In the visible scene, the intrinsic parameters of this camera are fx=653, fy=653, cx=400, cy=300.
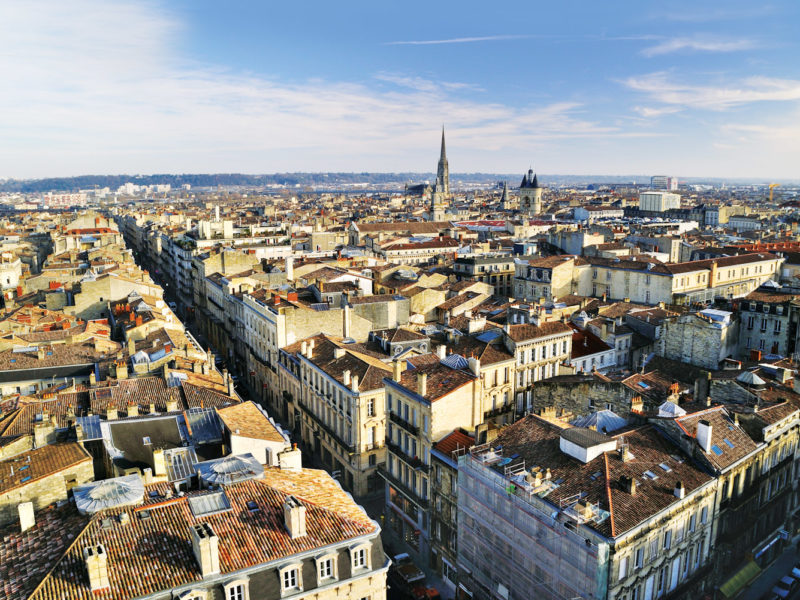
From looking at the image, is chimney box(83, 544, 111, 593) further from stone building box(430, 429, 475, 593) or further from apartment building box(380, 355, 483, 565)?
apartment building box(380, 355, 483, 565)

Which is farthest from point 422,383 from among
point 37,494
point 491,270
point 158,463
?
point 491,270

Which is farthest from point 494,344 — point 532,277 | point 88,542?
point 532,277

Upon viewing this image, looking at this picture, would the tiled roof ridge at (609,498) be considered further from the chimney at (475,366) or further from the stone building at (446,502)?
the chimney at (475,366)

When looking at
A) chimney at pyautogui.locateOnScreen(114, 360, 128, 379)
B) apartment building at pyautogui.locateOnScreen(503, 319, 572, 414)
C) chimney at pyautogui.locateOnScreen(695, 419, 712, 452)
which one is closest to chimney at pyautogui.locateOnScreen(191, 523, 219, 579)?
chimney at pyautogui.locateOnScreen(695, 419, 712, 452)

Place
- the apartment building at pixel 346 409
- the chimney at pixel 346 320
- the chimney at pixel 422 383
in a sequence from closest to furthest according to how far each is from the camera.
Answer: the chimney at pixel 422 383 < the apartment building at pixel 346 409 < the chimney at pixel 346 320

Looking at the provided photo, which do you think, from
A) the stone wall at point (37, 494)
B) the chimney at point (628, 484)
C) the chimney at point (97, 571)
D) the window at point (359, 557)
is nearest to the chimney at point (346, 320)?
the stone wall at point (37, 494)

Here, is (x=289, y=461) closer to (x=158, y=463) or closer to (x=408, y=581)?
(x=158, y=463)
